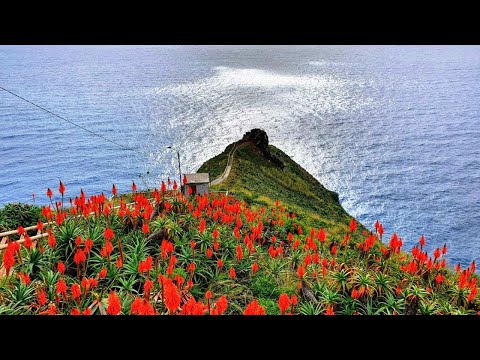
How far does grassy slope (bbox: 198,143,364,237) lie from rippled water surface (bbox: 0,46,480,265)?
14.3 metres

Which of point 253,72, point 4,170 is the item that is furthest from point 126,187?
point 253,72

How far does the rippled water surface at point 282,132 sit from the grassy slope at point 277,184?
14.3m

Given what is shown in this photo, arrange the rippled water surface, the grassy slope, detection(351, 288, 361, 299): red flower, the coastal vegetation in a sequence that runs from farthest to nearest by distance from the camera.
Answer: the rippled water surface
the grassy slope
detection(351, 288, 361, 299): red flower
the coastal vegetation

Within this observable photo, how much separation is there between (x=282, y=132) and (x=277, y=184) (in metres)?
45.1

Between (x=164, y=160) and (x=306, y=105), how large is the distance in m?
48.5

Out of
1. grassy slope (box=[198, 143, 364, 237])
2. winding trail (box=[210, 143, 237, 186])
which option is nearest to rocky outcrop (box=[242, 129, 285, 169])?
grassy slope (box=[198, 143, 364, 237])

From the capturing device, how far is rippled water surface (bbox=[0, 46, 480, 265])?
6322cm

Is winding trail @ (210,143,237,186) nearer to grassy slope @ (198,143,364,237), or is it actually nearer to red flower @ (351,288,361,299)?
grassy slope @ (198,143,364,237)

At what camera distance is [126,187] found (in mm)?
62812

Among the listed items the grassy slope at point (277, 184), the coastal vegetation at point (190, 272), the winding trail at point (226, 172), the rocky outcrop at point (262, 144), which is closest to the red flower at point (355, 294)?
the coastal vegetation at point (190, 272)

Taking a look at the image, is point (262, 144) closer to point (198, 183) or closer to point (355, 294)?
point (198, 183)

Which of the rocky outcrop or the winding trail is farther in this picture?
the rocky outcrop

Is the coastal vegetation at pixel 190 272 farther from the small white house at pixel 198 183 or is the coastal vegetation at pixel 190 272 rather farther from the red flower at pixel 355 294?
the small white house at pixel 198 183

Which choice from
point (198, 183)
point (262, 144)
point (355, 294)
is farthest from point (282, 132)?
point (355, 294)
